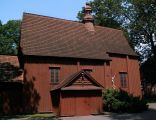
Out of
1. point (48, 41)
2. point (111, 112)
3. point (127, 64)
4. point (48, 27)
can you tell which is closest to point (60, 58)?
point (48, 41)

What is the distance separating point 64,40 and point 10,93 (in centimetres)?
927

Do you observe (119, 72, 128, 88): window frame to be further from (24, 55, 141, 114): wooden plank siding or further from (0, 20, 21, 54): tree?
(0, 20, 21, 54): tree

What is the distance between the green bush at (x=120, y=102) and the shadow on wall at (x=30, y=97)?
22.9 feet

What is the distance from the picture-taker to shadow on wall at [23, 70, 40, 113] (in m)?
32.9

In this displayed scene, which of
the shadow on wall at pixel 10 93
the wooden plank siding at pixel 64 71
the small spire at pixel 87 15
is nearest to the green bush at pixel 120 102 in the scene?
the wooden plank siding at pixel 64 71

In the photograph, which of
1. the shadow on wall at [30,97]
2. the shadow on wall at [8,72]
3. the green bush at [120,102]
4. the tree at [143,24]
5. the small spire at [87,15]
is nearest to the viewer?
the green bush at [120,102]

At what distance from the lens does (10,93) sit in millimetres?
33062

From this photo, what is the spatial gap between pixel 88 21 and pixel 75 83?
46.4 ft

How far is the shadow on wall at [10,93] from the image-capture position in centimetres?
3262

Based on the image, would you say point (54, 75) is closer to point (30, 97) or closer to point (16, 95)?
point (30, 97)

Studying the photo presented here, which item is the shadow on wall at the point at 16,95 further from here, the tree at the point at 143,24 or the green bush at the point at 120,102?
the tree at the point at 143,24

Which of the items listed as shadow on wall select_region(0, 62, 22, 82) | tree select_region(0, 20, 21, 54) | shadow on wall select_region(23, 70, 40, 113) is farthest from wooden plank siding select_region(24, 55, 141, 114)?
tree select_region(0, 20, 21, 54)

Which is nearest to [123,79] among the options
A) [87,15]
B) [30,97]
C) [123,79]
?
[123,79]

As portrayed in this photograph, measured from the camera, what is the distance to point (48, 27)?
39.0 m
